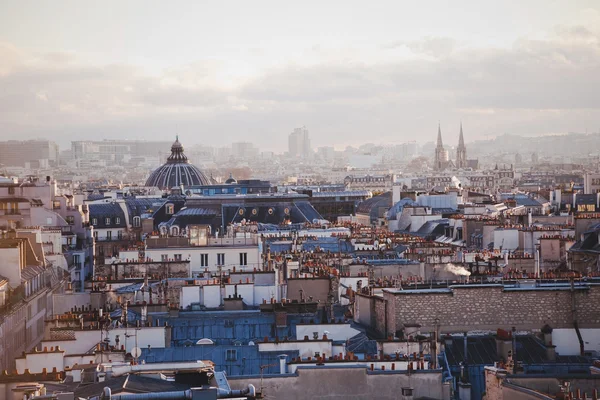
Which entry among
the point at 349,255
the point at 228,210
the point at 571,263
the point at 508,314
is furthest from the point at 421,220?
the point at 508,314

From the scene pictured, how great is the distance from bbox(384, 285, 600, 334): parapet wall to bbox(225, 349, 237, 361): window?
3236 millimetres

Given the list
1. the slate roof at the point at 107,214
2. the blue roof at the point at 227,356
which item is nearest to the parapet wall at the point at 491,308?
the blue roof at the point at 227,356

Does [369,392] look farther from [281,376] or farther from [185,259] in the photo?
[185,259]

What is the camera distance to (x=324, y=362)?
740 inches

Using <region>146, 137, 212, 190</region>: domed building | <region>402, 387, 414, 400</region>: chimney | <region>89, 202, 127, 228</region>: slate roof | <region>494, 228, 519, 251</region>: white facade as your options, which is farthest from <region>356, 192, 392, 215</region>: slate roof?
<region>402, 387, 414, 400</region>: chimney

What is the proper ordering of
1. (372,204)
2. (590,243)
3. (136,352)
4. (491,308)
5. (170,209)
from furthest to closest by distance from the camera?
(372,204)
(170,209)
(590,243)
(491,308)
(136,352)

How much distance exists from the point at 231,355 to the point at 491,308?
16.7ft

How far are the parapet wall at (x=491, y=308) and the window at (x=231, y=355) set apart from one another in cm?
324

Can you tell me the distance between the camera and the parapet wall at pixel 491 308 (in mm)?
23359

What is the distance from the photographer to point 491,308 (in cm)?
2380

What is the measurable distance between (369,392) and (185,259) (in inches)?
801

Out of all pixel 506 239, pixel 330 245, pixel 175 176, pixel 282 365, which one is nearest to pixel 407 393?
pixel 282 365

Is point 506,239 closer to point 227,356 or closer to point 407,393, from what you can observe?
point 227,356

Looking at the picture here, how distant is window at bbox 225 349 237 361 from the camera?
2092 cm
